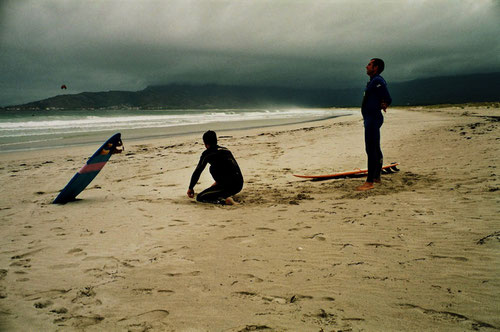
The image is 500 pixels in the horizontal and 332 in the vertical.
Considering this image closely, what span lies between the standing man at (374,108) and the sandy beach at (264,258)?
42cm

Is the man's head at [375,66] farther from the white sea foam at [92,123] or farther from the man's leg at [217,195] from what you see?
the white sea foam at [92,123]

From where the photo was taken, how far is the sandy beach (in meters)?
2.00

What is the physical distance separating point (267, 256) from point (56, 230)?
109 inches

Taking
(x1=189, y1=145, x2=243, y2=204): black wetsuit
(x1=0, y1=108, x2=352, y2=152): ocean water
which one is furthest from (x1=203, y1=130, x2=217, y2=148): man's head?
(x1=0, y1=108, x2=352, y2=152): ocean water

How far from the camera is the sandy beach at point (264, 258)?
200cm

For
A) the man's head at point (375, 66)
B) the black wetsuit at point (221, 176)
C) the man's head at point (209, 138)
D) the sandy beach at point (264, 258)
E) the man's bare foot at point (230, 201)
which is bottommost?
the sandy beach at point (264, 258)

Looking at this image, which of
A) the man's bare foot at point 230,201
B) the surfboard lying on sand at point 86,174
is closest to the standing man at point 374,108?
the man's bare foot at point 230,201

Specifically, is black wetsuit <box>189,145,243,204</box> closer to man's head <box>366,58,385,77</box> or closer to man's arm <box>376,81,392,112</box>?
man's arm <box>376,81,392,112</box>

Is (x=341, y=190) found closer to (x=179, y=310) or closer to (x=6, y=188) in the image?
(x=179, y=310)

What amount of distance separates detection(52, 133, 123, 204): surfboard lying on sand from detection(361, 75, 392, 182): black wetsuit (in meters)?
4.51

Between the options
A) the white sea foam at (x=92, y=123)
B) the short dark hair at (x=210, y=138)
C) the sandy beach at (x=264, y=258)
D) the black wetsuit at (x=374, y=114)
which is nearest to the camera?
the sandy beach at (x=264, y=258)

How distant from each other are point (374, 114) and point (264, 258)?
3.62 meters

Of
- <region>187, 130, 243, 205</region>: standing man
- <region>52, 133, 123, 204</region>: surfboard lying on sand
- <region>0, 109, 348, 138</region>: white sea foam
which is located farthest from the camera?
<region>0, 109, 348, 138</region>: white sea foam

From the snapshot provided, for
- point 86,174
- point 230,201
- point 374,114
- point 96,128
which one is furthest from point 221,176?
point 96,128
